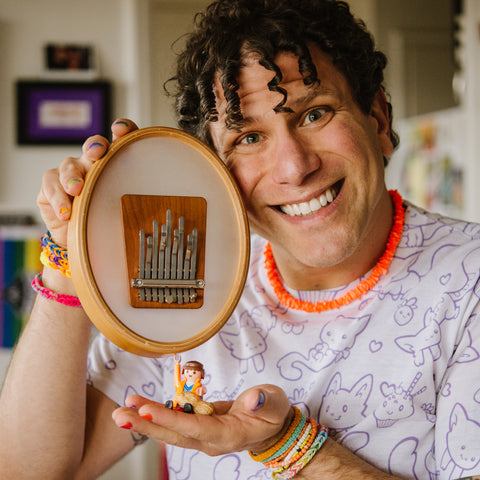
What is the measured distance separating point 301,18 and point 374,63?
193 mm

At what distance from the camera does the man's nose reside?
1018 mm

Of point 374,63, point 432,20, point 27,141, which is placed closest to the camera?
point 374,63

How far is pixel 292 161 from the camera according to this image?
102 centimetres

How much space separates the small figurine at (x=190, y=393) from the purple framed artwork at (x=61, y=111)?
1.83 meters

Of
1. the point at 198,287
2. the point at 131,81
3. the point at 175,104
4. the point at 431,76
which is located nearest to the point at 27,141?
the point at 131,81

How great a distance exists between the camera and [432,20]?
361cm

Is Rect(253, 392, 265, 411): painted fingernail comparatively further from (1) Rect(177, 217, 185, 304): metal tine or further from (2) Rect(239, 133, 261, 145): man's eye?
(2) Rect(239, 133, 261, 145): man's eye

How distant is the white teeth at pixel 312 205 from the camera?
1.06 metres

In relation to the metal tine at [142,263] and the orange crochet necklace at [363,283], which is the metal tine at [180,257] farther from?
the orange crochet necklace at [363,283]

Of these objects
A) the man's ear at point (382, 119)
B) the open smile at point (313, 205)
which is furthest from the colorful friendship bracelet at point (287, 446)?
the man's ear at point (382, 119)

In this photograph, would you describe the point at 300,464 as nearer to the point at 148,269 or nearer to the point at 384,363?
the point at 384,363

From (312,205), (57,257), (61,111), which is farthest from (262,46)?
(61,111)

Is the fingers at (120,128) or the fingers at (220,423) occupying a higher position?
the fingers at (120,128)

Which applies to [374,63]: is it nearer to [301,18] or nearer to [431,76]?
[301,18]
